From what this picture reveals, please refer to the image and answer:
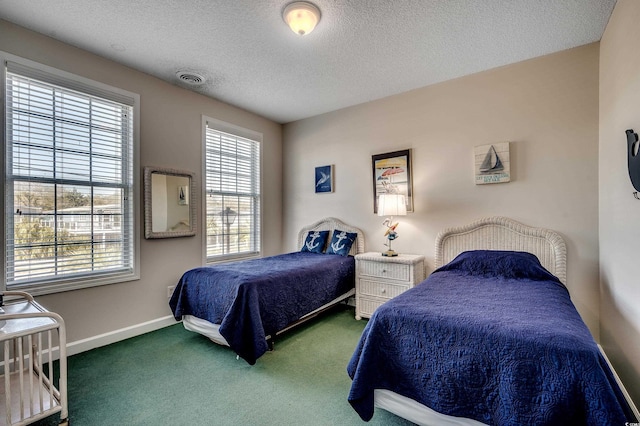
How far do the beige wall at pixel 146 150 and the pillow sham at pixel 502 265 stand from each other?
9.54ft

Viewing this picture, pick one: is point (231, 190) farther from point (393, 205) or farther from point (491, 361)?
point (491, 361)

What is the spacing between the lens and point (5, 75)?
7.38 ft

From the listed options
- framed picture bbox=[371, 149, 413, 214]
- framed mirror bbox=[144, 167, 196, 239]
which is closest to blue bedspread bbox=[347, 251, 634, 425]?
framed picture bbox=[371, 149, 413, 214]

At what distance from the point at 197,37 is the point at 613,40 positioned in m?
3.18

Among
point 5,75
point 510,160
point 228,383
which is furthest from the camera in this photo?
point 510,160

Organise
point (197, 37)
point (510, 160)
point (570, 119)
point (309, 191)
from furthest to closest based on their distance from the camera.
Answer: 1. point (309, 191)
2. point (510, 160)
3. point (570, 119)
4. point (197, 37)

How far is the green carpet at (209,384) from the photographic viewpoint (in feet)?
5.77

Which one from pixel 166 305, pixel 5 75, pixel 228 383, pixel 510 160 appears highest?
pixel 5 75

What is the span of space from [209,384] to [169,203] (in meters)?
1.96

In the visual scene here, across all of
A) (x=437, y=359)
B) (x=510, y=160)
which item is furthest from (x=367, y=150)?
(x=437, y=359)

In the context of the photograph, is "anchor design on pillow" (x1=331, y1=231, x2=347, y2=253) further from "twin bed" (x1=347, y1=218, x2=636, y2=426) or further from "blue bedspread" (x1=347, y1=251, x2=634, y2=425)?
"blue bedspread" (x1=347, y1=251, x2=634, y2=425)

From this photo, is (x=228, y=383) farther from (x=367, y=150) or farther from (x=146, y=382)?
(x=367, y=150)

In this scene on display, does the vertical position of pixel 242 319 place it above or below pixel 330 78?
below

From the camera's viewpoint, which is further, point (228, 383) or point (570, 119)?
Answer: point (570, 119)
